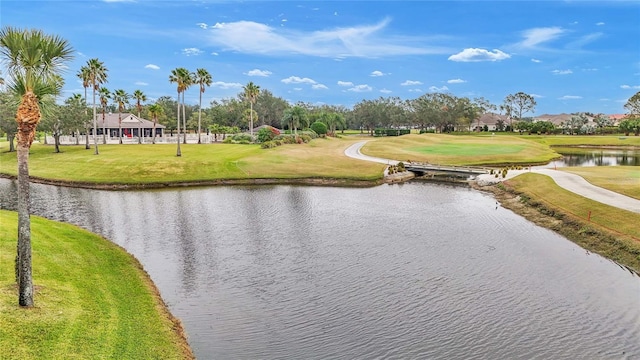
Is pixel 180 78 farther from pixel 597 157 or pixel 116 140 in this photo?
pixel 597 157

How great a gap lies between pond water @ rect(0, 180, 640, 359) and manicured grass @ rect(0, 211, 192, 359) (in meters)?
1.34

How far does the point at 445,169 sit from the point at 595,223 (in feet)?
104

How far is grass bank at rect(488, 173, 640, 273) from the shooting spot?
25500 mm

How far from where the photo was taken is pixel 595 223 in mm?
29359

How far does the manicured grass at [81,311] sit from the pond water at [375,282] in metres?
1.34

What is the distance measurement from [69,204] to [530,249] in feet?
128

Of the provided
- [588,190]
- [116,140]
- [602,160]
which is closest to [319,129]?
[116,140]

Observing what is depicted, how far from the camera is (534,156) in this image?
7750 centimetres

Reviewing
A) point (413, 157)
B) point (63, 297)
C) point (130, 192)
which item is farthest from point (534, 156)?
point (63, 297)

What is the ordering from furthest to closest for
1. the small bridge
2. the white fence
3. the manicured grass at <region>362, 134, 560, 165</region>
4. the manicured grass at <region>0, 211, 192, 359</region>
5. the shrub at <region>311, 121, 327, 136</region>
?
the shrub at <region>311, 121, 327, 136</region> < the white fence < the manicured grass at <region>362, 134, 560, 165</region> < the small bridge < the manicured grass at <region>0, 211, 192, 359</region>

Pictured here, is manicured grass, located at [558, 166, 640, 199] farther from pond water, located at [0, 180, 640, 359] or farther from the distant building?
the distant building

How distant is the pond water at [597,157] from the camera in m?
75.8

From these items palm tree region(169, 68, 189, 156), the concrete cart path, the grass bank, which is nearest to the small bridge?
the concrete cart path

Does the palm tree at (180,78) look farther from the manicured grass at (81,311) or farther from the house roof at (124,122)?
the manicured grass at (81,311)
